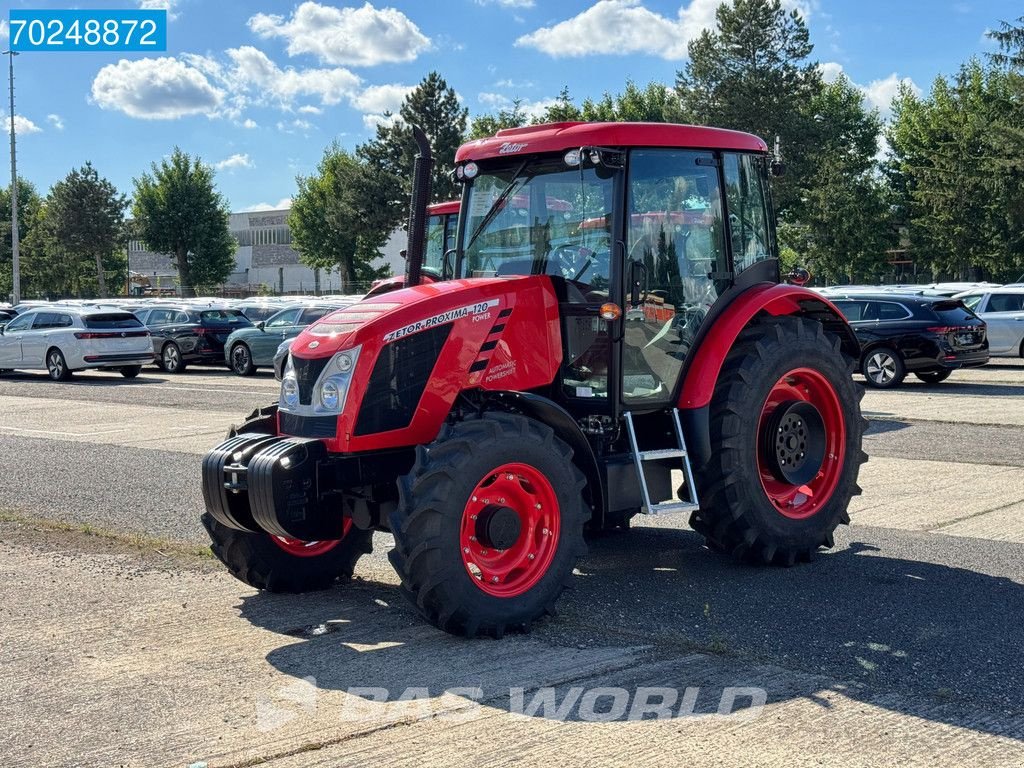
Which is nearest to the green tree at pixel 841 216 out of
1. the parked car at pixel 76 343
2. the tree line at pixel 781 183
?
the tree line at pixel 781 183

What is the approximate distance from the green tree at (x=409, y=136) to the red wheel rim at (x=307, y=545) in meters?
58.9

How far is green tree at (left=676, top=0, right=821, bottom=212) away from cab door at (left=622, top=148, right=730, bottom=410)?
58378 mm

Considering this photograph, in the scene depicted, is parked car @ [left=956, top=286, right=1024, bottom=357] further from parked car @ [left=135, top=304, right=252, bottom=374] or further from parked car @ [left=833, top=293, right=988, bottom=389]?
parked car @ [left=135, top=304, right=252, bottom=374]

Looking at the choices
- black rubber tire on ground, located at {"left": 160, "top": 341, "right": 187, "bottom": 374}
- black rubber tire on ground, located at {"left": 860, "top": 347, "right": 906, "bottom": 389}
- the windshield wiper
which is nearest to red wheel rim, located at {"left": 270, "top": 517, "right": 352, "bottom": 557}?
the windshield wiper

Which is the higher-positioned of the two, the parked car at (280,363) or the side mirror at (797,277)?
the side mirror at (797,277)

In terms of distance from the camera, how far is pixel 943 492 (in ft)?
33.0

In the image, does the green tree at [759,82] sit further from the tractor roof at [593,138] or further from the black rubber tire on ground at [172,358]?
the tractor roof at [593,138]

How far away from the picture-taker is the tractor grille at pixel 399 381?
19.6 feet

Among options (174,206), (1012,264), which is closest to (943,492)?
(1012,264)

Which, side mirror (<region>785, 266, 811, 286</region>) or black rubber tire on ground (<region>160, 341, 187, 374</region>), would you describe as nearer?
side mirror (<region>785, 266, 811, 286</region>)

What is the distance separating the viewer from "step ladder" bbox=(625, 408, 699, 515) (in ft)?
21.6

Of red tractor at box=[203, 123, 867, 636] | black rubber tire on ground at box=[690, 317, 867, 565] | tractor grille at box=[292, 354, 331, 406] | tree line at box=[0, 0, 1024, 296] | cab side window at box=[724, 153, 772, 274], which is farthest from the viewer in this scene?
tree line at box=[0, 0, 1024, 296]

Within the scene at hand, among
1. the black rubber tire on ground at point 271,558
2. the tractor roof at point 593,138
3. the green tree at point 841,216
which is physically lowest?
the black rubber tire on ground at point 271,558

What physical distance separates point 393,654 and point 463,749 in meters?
1.25
